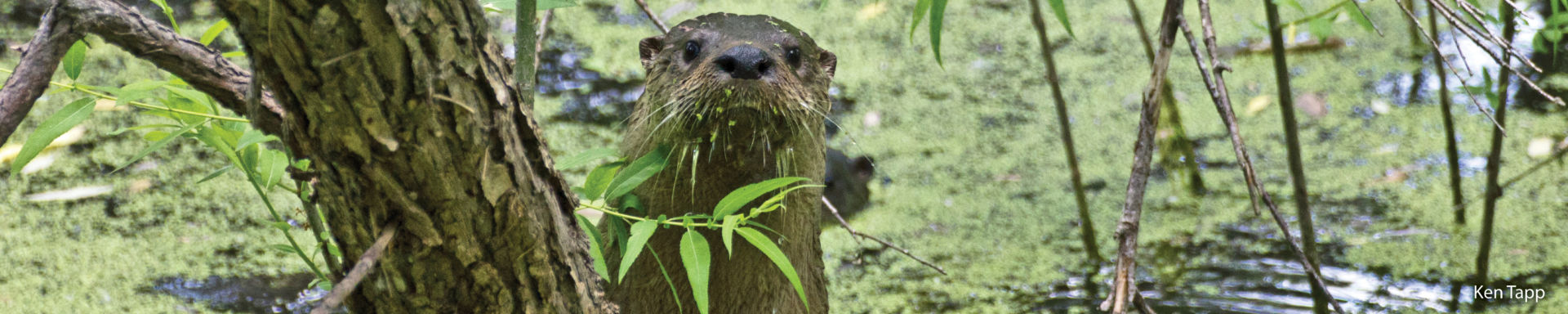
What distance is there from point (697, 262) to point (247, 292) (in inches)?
65.6

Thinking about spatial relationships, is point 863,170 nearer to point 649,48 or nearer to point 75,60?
point 649,48

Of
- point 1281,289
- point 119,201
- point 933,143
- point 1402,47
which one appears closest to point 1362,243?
point 1281,289

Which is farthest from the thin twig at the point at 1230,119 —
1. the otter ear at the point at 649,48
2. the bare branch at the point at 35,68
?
the bare branch at the point at 35,68

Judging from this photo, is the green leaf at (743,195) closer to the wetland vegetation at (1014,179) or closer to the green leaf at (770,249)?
the green leaf at (770,249)

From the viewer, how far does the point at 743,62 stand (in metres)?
1.34

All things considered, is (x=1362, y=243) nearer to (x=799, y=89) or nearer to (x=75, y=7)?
(x=799, y=89)

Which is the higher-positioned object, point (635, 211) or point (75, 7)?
point (635, 211)

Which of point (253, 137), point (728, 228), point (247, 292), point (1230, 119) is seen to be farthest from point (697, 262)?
point (247, 292)

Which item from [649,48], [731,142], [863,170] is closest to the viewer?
[731,142]

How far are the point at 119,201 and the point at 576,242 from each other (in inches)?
87.2

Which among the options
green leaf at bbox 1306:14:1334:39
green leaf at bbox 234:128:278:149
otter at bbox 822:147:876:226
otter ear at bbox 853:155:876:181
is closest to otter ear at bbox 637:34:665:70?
green leaf at bbox 234:128:278:149

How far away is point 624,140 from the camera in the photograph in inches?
63.4

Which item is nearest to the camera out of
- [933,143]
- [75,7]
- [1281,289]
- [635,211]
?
[75,7]

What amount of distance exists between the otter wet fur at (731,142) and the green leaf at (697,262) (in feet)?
0.92
